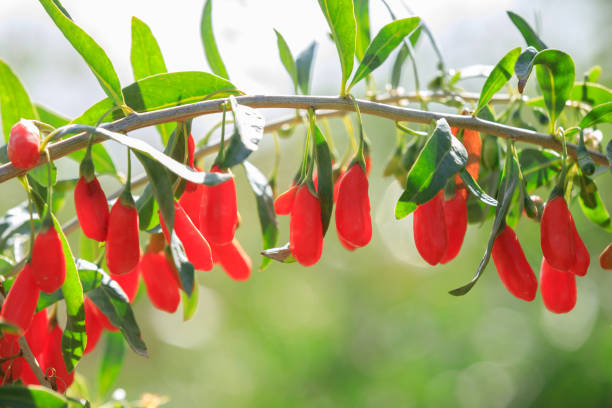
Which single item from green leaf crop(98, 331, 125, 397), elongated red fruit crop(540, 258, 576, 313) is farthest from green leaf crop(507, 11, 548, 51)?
green leaf crop(98, 331, 125, 397)

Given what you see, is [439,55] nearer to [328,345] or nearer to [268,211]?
[268,211]

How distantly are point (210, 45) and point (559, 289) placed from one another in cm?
62

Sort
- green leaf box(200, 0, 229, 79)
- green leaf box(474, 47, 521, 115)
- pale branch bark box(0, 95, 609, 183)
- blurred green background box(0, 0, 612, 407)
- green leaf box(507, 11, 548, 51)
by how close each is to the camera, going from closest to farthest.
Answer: pale branch bark box(0, 95, 609, 183)
green leaf box(474, 47, 521, 115)
green leaf box(507, 11, 548, 51)
green leaf box(200, 0, 229, 79)
blurred green background box(0, 0, 612, 407)

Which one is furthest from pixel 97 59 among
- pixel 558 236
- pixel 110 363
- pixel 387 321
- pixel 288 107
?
pixel 387 321

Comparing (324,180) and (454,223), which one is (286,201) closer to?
(324,180)

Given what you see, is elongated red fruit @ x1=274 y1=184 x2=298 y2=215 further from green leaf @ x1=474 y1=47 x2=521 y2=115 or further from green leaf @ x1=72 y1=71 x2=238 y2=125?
green leaf @ x1=474 y1=47 x2=521 y2=115

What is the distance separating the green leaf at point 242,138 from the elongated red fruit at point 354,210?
15cm

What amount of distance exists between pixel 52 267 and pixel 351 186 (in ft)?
1.07

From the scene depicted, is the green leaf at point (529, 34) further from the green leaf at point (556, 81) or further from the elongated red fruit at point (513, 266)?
the elongated red fruit at point (513, 266)

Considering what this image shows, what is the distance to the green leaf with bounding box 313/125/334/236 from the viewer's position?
0.74m

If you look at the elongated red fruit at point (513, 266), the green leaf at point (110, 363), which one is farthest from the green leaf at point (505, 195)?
the green leaf at point (110, 363)

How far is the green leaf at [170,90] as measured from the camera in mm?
726

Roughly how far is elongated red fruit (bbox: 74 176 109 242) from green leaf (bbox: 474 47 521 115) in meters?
0.44

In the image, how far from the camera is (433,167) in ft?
2.14
